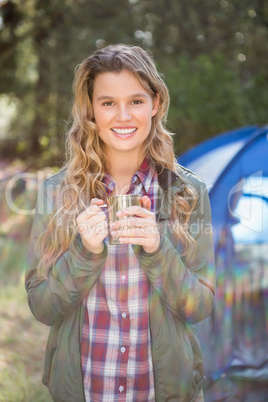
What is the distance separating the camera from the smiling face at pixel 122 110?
5.74 ft

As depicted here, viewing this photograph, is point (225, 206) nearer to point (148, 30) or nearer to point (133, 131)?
point (133, 131)

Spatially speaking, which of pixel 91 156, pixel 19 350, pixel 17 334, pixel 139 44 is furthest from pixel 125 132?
pixel 139 44

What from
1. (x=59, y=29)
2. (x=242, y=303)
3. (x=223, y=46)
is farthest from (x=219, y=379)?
(x=59, y=29)

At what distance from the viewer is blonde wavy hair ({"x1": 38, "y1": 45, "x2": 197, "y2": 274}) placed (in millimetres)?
1734

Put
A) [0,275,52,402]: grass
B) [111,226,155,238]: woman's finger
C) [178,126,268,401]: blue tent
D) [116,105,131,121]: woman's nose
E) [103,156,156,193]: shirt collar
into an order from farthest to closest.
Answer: [178,126,268,401]: blue tent < [0,275,52,402]: grass < [103,156,156,193]: shirt collar < [116,105,131,121]: woman's nose < [111,226,155,238]: woman's finger

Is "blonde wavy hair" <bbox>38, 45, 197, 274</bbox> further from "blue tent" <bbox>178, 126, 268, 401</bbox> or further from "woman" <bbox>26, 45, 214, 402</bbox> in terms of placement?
"blue tent" <bbox>178, 126, 268, 401</bbox>

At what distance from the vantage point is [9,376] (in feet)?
11.4

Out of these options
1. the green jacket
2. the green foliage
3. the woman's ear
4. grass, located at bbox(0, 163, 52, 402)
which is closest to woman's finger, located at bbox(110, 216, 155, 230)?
the green jacket

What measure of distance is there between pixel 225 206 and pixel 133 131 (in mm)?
1877

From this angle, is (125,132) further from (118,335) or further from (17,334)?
(17,334)

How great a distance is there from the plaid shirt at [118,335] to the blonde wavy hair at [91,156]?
21 cm

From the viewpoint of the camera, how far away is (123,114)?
1.72m

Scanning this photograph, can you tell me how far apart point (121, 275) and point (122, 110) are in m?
0.63

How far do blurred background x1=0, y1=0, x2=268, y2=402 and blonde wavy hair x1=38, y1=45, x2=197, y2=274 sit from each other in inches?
146
